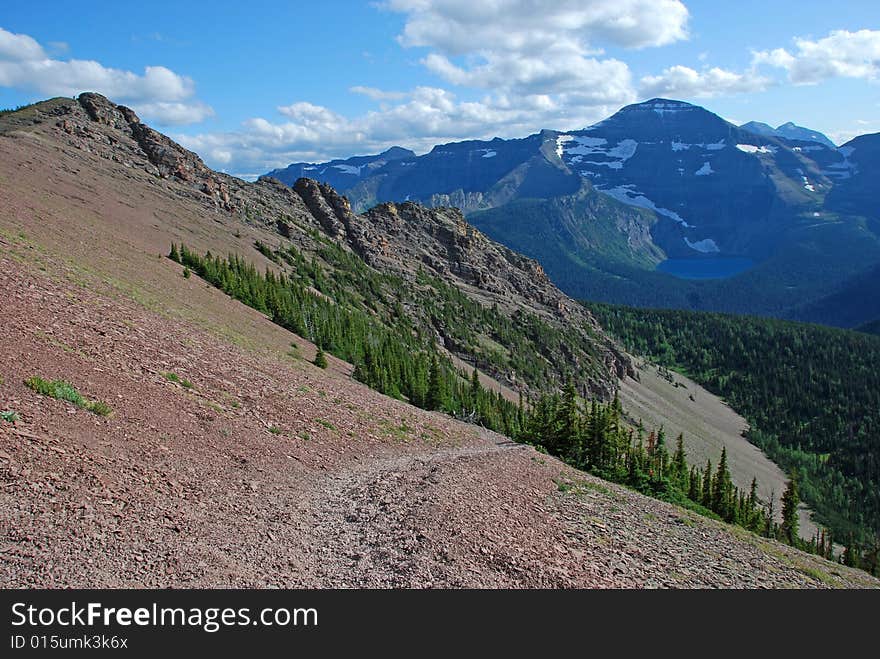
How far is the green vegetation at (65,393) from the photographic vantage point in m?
18.1

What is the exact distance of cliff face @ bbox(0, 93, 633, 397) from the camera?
10619cm

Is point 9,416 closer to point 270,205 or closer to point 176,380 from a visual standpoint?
point 176,380

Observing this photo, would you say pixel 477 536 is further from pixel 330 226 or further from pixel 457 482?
pixel 330 226

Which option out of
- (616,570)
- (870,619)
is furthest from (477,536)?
(870,619)

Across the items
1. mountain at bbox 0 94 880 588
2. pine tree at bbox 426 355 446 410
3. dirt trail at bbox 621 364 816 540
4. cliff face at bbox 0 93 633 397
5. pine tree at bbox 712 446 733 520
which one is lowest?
dirt trail at bbox 621 364 816 540

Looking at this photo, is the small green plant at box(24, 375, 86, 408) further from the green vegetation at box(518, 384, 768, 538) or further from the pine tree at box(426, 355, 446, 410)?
the pine tree at box(426, 355, 446, 410)

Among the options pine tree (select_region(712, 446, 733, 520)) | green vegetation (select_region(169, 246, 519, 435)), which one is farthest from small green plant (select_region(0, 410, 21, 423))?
pine tree (select_region(712, 446, 733, 520))

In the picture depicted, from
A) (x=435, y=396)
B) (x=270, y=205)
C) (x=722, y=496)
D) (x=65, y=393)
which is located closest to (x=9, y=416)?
(x=65, y=393)

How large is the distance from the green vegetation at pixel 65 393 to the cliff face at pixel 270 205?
307 ft

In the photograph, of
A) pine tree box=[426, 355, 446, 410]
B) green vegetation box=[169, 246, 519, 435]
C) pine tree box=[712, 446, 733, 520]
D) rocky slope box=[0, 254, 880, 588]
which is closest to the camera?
rocky slope box=[0, 254, 880, 588]

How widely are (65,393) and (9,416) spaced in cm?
292

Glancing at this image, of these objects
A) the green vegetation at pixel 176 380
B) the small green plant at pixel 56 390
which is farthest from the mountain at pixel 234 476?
the green vegetation at pixel 176 380

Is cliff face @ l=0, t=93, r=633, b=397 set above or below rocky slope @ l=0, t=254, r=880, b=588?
above

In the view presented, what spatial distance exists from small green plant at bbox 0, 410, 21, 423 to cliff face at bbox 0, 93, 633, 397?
96.4 metres
